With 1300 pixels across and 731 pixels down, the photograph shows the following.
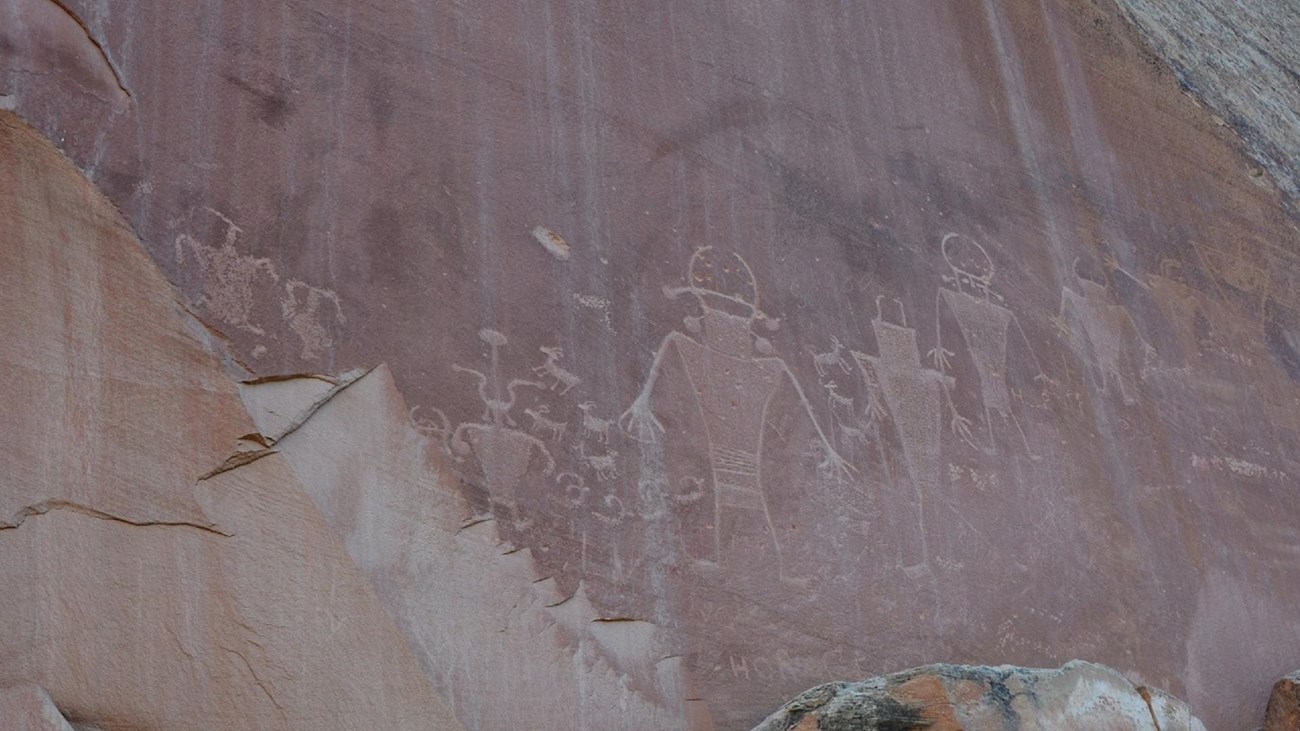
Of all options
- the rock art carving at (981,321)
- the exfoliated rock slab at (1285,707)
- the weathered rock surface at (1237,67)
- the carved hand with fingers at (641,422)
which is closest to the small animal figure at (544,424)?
the carved hand with fingers at (641,422)

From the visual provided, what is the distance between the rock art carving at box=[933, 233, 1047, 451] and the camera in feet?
13.7

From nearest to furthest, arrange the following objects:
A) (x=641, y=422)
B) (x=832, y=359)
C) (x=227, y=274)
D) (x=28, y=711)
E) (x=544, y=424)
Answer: (x=28, y=711), (x=227, y=274), (x=544, y=424), (x=641, y=422), (x=832, y=359)

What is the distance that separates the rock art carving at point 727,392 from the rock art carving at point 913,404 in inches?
10.2

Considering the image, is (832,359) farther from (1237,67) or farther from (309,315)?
(1237,67)

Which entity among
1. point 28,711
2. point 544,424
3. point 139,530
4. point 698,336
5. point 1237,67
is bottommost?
point 28,711

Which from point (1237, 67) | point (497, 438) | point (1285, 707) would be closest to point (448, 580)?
point (497, 438)

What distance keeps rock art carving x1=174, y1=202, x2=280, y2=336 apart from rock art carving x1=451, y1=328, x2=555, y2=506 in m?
0.46

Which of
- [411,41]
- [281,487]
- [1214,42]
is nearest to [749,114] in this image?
[411,41]

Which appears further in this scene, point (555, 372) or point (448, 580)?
point (555, 372)

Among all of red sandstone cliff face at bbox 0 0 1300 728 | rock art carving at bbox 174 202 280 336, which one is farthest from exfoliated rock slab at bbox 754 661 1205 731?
Result: rock art carving at bbox 174 202 280 336

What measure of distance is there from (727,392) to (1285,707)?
205cm

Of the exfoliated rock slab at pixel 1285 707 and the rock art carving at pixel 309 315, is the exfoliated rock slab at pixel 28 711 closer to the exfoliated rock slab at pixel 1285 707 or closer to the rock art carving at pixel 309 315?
the rock art carving at pixel 309 315

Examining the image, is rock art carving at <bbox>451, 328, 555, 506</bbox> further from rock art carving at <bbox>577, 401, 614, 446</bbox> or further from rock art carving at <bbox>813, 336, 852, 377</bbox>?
rock art carving at <bbox>813, 336, 852, 377</bbox>

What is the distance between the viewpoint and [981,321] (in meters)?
4.32
